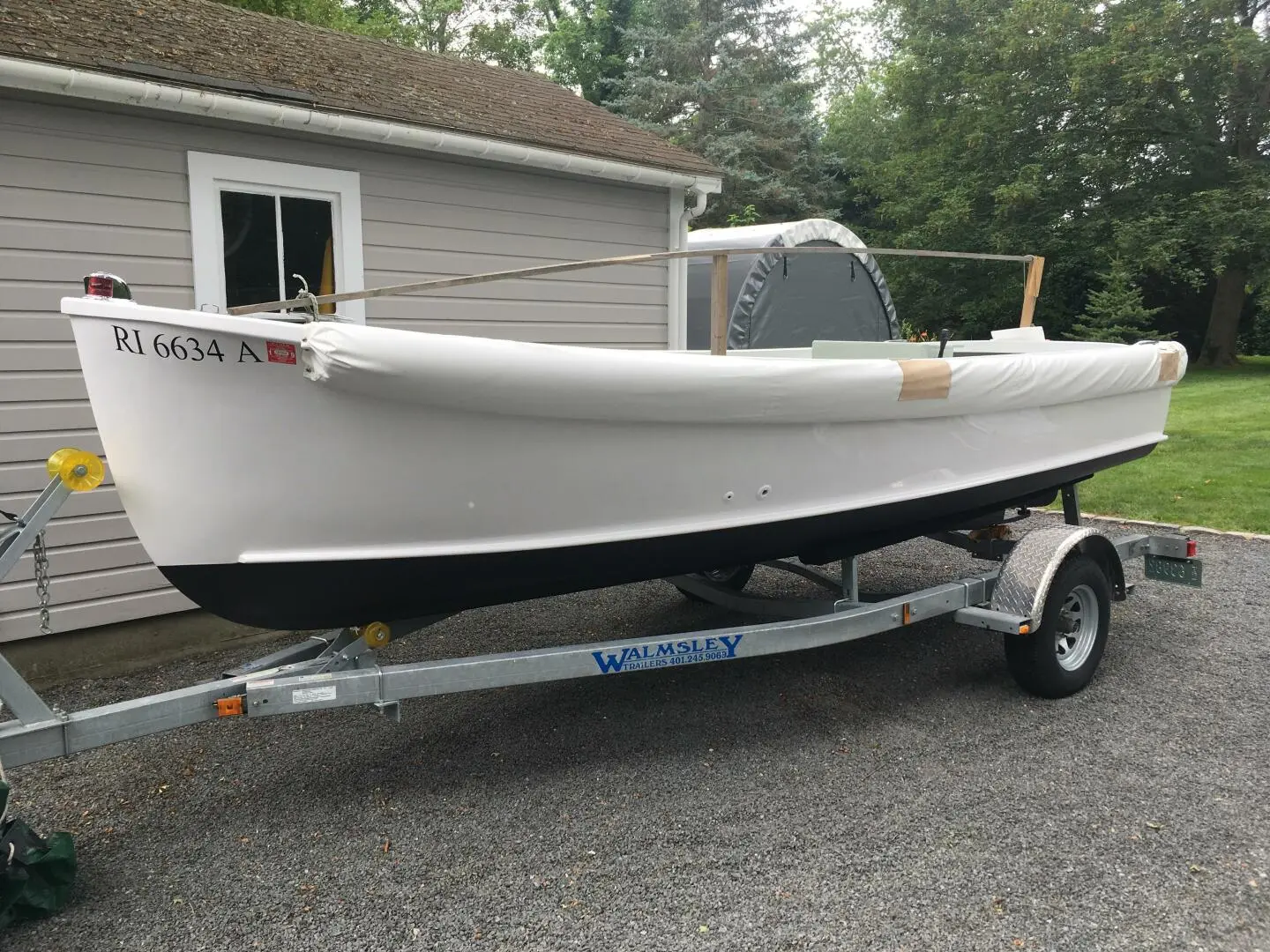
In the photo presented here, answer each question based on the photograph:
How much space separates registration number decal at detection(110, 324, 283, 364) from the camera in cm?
248

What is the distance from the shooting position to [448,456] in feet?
8.79

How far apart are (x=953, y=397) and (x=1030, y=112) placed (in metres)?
20.8

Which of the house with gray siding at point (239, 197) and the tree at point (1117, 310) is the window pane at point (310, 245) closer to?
the house with gray siding at point (239, 197)

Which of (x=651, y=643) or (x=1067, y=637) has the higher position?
(x=651, y=643)

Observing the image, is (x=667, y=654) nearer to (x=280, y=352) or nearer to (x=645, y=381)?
(x=645, y=381)

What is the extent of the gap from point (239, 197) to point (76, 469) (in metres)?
2.70

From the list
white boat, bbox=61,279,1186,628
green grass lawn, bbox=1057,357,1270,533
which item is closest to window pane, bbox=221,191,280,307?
white boat, bbox=61,279,1186,628

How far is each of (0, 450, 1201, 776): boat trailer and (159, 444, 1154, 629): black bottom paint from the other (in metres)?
0.19

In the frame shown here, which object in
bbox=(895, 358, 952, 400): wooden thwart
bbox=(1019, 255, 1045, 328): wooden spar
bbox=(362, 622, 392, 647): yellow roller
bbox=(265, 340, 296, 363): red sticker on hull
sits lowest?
bbox=(362, 622, 392, 647): yellow roller

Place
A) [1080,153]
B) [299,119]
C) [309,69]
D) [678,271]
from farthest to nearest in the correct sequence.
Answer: [1080,153] → [678,271] → [309,69] → [299,119]

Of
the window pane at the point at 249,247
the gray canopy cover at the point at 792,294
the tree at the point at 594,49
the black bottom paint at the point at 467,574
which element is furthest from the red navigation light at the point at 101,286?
the tree at the point at 594,49

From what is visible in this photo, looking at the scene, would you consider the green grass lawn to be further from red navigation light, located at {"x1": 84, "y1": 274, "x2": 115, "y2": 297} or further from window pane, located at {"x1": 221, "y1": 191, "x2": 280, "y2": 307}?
red navigation light, located at {"x1": 84, "y1": 274, "x2": 115, "y2": 297}

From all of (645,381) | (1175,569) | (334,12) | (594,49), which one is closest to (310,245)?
(645,381)

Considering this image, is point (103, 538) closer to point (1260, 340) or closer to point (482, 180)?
point (482, 180)
